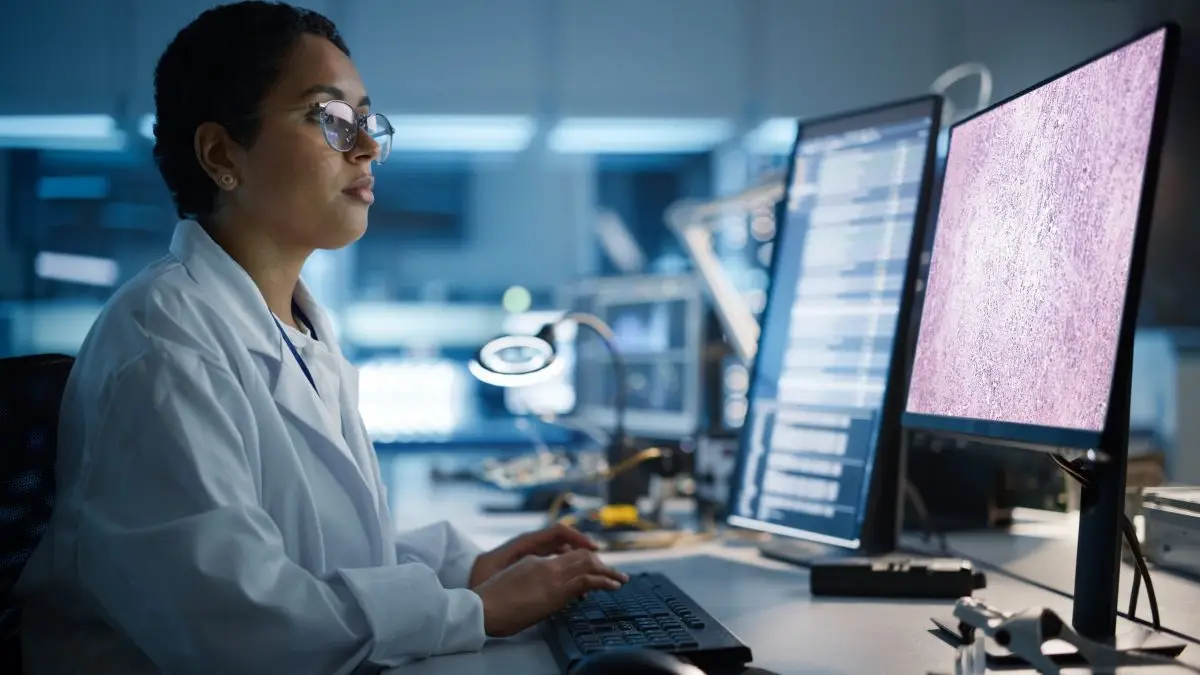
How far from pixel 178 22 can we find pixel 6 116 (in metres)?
0.91

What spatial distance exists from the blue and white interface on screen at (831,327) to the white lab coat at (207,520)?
1.99 feet

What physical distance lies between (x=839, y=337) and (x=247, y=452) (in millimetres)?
805

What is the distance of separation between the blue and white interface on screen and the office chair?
0.92 meters

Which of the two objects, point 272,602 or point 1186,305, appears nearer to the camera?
point 272,602

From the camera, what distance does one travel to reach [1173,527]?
111 centimetres

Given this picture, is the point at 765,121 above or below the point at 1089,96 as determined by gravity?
Result: above

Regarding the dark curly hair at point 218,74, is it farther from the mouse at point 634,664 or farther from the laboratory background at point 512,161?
the laboratory background at point 512,161

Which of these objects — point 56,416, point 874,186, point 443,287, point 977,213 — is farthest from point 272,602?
point 443,287

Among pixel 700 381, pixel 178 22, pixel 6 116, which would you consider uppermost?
pixel 178 22

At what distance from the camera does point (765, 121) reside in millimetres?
4918

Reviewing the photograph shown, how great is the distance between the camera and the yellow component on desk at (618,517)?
64.2 inches

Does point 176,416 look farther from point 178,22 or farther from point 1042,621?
point 178,22

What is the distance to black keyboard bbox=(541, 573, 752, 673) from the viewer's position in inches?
30.9

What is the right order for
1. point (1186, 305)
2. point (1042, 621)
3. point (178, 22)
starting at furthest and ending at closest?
point (178, 22)
point (1186, 305)
point (1042, 621)
